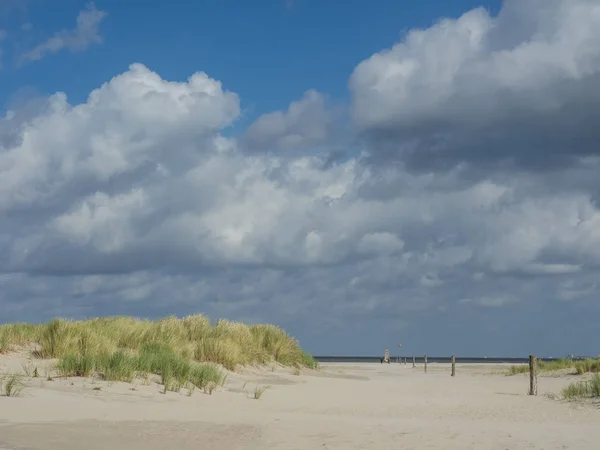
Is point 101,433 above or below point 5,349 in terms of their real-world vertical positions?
below

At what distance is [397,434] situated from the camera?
10547 mm

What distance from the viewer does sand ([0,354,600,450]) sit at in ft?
31.9

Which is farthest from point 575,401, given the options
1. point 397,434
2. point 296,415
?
point 397,434

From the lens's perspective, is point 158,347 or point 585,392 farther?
point 158,347

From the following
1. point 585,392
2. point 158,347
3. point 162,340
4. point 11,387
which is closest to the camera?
point 11,387

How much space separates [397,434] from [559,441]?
7.12 ft

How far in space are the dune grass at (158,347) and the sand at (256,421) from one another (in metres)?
0.64

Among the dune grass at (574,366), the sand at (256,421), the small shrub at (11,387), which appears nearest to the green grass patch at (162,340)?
the sand at (256,421)

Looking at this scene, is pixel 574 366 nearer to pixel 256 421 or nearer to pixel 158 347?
pixel 158 347

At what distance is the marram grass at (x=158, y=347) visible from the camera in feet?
51.5

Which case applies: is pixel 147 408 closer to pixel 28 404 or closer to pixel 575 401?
pixel 28 404

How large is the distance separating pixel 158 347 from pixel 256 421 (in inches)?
372

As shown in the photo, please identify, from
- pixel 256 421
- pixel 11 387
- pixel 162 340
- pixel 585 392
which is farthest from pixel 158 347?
pixel 585 392

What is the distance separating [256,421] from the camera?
1202cm
